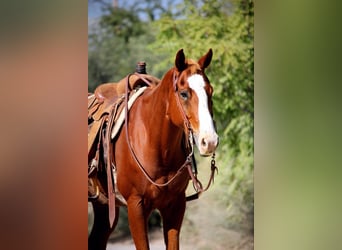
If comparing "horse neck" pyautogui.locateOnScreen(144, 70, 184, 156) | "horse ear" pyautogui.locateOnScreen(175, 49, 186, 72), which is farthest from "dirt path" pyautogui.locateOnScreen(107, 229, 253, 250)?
"horse ear" pyautogui.locateOnScreen(175, 49, 186, 72)

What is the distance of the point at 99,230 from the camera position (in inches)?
89.2

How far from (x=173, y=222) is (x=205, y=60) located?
27.2 inches

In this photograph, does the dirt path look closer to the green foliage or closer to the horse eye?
the green foliage

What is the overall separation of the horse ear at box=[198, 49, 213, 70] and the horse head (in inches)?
2.2

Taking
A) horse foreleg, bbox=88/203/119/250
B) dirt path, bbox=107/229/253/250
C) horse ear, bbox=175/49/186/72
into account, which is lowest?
dirt path, bbox=107/229/253/250

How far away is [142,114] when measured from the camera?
7.55ft

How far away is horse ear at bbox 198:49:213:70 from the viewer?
2.36m

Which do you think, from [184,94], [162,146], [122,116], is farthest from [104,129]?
[184,94]

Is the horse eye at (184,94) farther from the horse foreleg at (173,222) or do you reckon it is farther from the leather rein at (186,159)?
the horse foreleg at (173,222)

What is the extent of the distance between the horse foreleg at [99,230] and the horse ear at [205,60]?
0.72m

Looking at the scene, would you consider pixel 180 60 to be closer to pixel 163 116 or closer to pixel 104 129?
pixel 163 116
